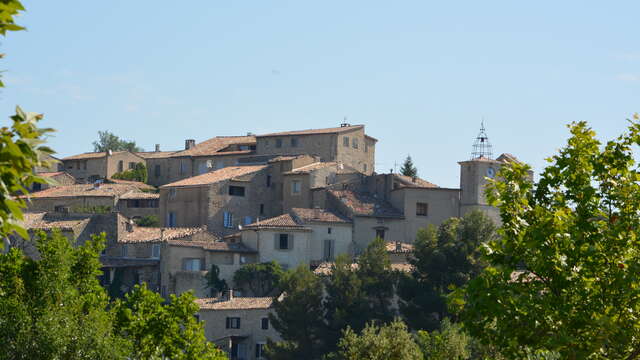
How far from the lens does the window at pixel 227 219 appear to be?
80.6 meters

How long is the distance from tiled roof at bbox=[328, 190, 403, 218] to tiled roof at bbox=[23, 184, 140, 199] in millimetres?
18610

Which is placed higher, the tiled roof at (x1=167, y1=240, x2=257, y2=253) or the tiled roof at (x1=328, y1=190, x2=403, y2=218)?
the tiled roof at (x1=328, y1=190, x2=403, y2=218)

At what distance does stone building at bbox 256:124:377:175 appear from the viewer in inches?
3406

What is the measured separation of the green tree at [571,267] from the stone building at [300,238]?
5661cm

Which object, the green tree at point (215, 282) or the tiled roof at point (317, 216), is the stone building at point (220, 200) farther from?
the green tree at point (215, 282)

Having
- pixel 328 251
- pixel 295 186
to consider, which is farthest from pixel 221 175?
pixel 328 251

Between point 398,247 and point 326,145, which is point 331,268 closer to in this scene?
point 398,247

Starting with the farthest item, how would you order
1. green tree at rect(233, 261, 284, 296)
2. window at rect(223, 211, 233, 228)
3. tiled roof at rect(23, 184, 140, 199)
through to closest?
tiled roof at rect(23, 184, 140, 199), window at rect(223, 211, 233, 228), green tree at rect(233, 261, 284, 296)

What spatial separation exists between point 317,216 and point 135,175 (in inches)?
1090

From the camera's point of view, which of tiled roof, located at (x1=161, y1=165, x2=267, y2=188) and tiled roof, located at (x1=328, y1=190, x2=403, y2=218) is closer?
tiled roof, located at (x1=328, y1=190, x2=403, y2=218)

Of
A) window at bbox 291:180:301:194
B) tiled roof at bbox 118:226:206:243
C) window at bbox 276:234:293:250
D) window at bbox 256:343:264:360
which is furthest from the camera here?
window at bbox 291:180:301:194

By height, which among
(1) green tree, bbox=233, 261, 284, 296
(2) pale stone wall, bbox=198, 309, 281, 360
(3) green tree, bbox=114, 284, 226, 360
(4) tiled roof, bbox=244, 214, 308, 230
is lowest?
(2) pale stone wall, bbox=198, 309, 281, 360

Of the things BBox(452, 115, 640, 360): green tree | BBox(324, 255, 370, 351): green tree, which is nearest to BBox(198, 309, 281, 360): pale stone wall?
BBox(324, 255, 370, 351): green tree

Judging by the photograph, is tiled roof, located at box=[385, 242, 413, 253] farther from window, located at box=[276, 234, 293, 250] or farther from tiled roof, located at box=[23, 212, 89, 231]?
tiled roof, located at box=[23, 212, 89, 231]
